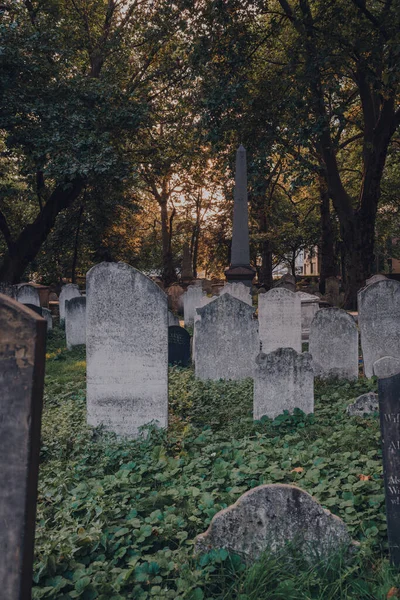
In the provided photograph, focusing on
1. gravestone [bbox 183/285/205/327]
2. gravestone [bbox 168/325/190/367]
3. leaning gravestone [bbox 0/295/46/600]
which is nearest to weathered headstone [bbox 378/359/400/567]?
leaning gravestone [bbox 0/295/46/600]

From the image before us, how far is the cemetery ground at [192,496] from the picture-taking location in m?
2.83

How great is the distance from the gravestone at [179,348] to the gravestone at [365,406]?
12.8 ft

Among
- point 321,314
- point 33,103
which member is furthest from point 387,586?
point 33,103

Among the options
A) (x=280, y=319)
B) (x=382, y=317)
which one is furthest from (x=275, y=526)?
(x=280, y=319)

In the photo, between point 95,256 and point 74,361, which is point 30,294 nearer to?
point 74,361

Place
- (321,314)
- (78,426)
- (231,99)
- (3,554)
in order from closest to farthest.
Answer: (3,554), (78,426), (321,314), (231,99)

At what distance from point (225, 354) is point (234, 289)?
5.00 meters

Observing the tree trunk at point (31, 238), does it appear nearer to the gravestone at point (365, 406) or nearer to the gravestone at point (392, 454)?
the gravestone at point (365, 406)

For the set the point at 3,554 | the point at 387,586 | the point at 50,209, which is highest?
the point at 50,209

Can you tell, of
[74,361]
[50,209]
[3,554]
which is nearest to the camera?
[3,554]

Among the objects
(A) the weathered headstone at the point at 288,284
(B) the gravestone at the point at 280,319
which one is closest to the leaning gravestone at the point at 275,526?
(B) the gravestone at the point at 280,319

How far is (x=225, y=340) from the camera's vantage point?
8.01 meters

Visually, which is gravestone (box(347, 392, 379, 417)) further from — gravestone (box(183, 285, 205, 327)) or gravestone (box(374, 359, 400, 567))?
gravestone (box(183, 285, 205, 327))

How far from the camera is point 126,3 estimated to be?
57.7 feet
